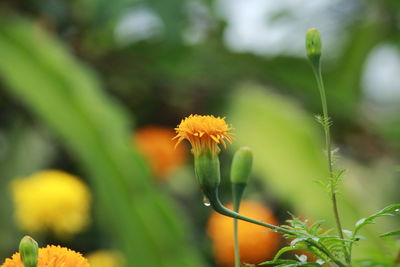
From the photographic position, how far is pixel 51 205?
1388 millimetres

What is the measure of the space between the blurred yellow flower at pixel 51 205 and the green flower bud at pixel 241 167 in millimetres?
1038

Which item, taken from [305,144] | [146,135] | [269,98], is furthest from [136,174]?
[269,98]

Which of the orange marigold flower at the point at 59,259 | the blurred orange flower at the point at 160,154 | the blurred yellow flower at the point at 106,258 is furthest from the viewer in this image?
the blurred orange flower at the point at 160,154

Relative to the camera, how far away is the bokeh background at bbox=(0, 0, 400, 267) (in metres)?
1.43

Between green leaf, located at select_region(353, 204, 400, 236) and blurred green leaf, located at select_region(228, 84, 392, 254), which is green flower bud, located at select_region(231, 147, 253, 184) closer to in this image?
green leaf, located at select_region(353, 204, 400, 236)

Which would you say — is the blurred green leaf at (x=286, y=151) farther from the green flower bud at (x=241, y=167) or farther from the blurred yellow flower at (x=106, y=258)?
the green flower bud at (x=241, y=167)

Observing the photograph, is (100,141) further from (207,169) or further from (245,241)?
(207,169)

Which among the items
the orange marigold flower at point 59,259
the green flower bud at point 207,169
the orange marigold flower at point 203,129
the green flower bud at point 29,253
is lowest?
the orange marigold flower at point 59,259

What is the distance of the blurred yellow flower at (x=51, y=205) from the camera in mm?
1365

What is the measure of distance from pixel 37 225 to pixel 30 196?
0.08 meters

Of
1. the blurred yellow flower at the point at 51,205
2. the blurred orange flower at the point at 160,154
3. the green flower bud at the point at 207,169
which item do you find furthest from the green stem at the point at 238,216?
the blurred orange flower at the point at 160,154

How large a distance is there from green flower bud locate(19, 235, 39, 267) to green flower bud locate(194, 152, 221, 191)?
2.8 inches

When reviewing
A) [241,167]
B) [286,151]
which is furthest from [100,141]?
[241,167]

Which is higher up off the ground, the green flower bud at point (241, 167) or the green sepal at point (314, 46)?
the green sepal at point (314, 46)
